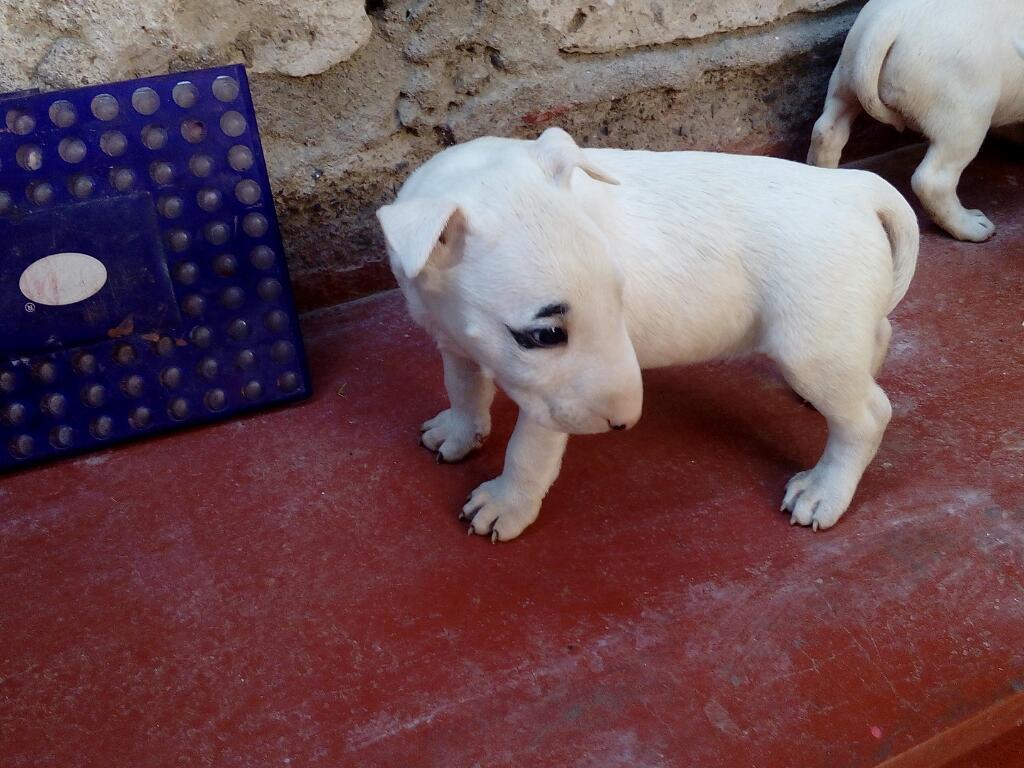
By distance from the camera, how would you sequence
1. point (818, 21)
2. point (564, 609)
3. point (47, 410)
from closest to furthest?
point (564, 609) → point (47, 410) → point (818, 21)

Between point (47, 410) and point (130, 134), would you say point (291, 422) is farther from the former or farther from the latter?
point (130, 134)

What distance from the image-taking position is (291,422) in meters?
1.65

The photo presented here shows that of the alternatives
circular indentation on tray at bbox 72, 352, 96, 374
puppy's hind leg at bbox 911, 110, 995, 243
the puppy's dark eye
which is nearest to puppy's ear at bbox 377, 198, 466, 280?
the puppy's dark eye

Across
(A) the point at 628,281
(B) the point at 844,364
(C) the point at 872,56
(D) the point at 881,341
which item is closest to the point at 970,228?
(C) the point at 872,56

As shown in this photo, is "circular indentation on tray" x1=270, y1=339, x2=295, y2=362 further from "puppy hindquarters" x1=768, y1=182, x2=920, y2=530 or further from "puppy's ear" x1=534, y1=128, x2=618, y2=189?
"puppy hindquarters" x1=768, y1=182, x2=920, y2=530

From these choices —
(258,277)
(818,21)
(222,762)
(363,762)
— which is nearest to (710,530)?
(363,762)

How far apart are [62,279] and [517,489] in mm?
794

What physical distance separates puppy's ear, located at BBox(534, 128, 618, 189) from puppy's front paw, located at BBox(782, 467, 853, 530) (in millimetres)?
604

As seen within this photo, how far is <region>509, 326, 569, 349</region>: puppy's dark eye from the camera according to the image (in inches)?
42.3

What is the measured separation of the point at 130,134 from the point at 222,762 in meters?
0.94

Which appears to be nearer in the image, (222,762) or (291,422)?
(222,762)

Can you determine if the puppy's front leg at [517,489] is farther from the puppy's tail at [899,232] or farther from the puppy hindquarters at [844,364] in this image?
the puppy's tail at [899,232]

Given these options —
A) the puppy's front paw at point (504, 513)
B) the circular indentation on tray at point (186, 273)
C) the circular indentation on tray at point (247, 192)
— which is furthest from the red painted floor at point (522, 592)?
the circular indentation on tray at point (247, 192)

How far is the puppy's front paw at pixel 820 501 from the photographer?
139 centimetres
